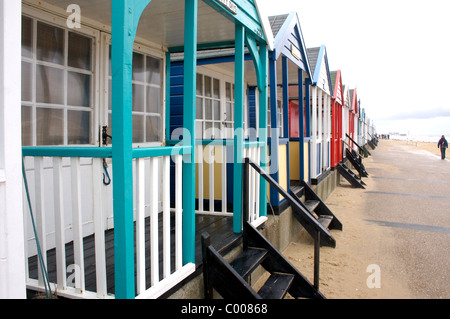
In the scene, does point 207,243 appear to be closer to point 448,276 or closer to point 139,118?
point 139,118

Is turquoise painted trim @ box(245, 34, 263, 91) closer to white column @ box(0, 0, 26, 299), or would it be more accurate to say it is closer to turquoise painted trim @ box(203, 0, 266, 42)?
turquoise painted trim @ box(203, 0, 266, 42)

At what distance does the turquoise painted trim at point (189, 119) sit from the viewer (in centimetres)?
275

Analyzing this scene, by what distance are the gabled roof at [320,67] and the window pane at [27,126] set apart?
19.9ft

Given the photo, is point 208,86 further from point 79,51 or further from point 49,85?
point 49,85

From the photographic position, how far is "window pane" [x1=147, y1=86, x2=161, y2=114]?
470 cm

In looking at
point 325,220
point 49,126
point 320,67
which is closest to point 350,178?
point 320,67

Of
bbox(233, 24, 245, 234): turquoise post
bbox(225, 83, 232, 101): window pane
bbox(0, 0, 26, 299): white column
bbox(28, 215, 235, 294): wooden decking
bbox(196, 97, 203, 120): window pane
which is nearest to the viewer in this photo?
bbox(0, 0, 26, 299): white column

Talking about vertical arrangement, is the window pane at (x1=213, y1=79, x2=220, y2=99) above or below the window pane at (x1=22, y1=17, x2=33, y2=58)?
above

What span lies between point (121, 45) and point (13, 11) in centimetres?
65

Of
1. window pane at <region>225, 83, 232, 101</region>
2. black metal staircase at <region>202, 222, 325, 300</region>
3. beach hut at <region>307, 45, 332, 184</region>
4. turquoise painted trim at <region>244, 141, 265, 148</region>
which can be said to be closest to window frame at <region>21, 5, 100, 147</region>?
turquoise painted trim at <region>244, 141, 265, 148</region>

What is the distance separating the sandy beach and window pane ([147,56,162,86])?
3197 mm

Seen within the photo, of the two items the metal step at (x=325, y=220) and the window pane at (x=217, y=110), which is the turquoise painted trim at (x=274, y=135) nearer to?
the metal step at (x=325, y=220)
